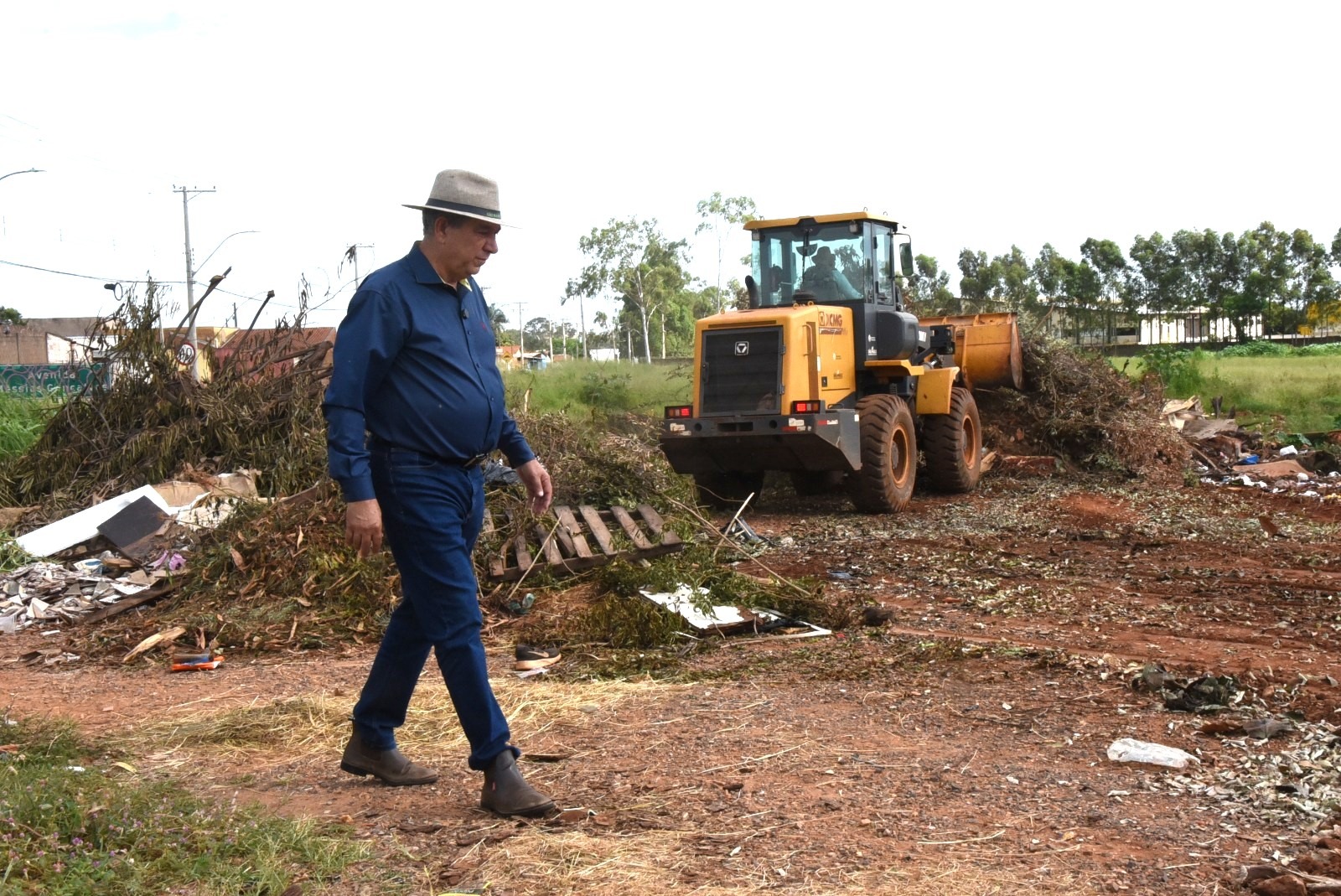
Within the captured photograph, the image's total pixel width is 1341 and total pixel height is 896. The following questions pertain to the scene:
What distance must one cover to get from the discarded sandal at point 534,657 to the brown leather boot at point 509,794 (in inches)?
95.7

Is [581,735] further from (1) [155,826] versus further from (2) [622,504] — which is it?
(2) [622,504]

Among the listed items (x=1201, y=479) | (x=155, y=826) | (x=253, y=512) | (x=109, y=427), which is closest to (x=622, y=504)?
(x=253, y=512)

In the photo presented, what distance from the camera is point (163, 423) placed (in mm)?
11203

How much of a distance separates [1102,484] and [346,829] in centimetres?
1194

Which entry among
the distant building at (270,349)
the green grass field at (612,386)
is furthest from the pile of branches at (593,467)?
the green grass field at (612,386)

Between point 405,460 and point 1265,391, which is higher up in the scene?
point 405,460

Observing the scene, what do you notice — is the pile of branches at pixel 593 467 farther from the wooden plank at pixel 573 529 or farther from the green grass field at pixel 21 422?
the green grass field at pixel 21 422

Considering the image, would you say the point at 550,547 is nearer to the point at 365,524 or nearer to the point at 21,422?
the point at 365,524

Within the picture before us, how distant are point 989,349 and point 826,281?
3508 mm

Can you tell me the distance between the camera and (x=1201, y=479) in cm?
1495

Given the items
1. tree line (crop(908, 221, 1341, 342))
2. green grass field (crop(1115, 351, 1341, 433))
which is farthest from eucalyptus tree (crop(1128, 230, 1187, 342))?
green grass field (crop(1115, 351, 1341, 433))

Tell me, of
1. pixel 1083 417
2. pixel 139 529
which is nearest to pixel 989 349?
pixel 1083 417

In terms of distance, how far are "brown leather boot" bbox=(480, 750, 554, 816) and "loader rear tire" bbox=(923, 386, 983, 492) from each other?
10074mm

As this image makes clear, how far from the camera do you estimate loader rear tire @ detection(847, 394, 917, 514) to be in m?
11.8
